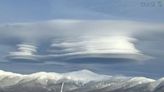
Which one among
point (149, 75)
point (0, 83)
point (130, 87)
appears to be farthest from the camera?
point (0, 83)

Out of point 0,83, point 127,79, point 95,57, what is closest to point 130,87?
point 127,79

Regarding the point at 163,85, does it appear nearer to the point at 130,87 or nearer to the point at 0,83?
the point at 130,87

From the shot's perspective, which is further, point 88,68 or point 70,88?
point 70,88

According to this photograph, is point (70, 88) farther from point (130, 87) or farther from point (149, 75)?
point (149, 75)

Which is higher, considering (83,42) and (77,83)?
(83,42)

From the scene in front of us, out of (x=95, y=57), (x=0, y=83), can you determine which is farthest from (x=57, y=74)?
(x=0, y=83)

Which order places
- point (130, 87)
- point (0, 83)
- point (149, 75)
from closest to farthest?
point (149, 75) → point (130, 87) → point (0, 83)
